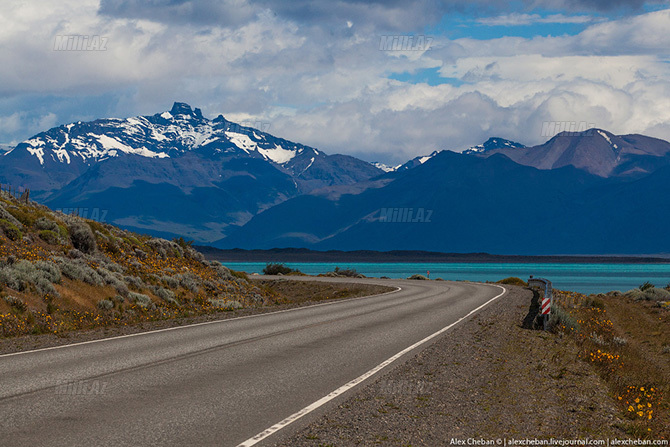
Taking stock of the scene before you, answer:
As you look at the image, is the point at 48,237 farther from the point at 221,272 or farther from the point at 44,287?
the point at 221,272

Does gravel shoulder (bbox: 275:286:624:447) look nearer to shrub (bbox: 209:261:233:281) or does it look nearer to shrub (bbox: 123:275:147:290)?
shrub (bbox: 123:275:147:290)

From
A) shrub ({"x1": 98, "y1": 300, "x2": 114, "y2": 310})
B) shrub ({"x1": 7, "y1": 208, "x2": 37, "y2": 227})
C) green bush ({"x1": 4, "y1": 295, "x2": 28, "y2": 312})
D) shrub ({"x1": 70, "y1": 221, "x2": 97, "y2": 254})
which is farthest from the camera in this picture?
shrub ({"x1": 70, "y1": 221, "x2": 97, "y2": 254})

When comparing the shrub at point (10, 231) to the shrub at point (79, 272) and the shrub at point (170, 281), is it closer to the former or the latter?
the shrub at point (79, 272)

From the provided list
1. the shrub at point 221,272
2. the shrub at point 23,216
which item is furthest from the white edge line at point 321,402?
the shrub at point 221,272

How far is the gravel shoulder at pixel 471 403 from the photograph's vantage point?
25.9 feet

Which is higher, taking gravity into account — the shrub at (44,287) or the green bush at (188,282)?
the shrub at (44,287)

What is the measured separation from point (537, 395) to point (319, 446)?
14.9ft

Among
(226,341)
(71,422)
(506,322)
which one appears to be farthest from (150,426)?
(506,322)

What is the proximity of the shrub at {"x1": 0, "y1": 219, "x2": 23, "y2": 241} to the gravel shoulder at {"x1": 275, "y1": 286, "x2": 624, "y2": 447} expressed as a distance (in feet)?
52.8

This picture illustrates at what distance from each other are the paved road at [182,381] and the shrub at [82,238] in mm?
11166

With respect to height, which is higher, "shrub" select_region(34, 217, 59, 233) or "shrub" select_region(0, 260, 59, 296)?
"shrub" select_region(34, 217, 59, 233)

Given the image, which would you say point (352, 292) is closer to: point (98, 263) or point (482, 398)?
point (98, 263)

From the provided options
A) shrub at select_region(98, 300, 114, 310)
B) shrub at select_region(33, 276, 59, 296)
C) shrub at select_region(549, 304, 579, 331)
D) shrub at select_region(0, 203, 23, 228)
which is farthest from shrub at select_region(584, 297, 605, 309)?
shrub at select_region(0, 203, 23, 228)

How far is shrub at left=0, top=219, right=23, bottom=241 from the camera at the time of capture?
77.0 ft
